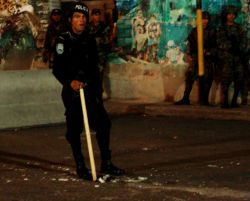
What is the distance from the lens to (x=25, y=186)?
311 inches

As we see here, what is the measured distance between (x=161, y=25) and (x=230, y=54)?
1801 millimetres

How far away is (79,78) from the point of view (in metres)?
7.91

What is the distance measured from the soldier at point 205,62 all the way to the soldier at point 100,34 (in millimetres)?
1890

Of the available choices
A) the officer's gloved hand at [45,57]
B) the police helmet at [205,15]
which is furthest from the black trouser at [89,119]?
the police helmet at [205,15]

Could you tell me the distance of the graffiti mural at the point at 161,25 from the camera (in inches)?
540

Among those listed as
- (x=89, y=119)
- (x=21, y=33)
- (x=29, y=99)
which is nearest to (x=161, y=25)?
(x=21, y=33)

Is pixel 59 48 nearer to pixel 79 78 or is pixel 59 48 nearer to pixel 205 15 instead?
pixel 79 78

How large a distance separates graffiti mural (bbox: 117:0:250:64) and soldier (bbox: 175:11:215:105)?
0.34 meters

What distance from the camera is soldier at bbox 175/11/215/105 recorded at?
13.4 meters

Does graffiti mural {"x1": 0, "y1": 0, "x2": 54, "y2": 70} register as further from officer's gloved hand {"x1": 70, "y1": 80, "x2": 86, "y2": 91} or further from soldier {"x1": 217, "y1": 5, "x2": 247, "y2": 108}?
officer's gloved hand {"x1": 70, "y1": 80, "x2": 86, "y2": 91}

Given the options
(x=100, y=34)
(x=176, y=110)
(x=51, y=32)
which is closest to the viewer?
(x=51, y=32)

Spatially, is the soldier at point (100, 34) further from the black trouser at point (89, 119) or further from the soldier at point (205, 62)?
the black trouser at point (89, 119)

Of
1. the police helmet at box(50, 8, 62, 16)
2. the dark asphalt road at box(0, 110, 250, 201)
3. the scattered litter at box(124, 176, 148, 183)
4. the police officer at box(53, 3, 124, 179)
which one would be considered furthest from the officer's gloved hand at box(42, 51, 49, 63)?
the scattered litter at box(124, 176, 148, 183)

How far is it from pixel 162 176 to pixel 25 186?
1463mm
